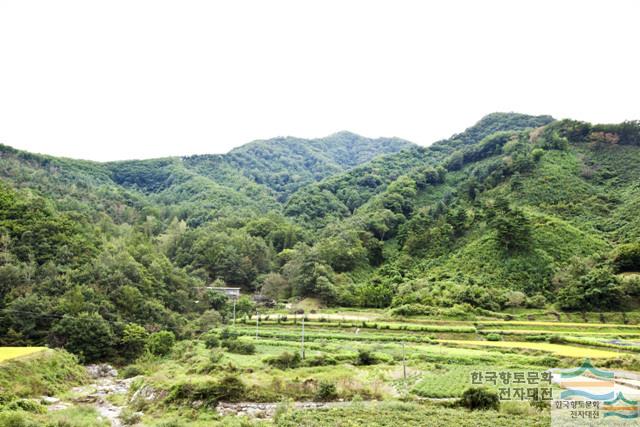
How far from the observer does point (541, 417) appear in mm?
18141

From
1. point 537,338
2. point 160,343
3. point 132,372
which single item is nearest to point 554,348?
point 537,338

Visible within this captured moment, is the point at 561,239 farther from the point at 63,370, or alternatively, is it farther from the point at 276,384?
the point at 63,370

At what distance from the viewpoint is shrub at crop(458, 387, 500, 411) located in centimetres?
2025

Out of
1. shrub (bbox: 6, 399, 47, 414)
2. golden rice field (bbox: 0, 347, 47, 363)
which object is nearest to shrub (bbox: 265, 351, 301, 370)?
shrub (bbox: 6, 399, 47, 414)

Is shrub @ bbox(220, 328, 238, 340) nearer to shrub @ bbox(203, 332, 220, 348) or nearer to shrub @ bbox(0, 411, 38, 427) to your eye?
shrub @ bbox(203, 332, 220, 348)

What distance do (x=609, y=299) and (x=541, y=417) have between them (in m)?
32.1

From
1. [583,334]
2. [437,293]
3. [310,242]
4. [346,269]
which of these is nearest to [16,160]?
[310,242]

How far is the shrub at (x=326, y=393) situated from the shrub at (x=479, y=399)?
272 inches

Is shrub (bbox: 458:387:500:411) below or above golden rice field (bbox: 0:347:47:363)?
above

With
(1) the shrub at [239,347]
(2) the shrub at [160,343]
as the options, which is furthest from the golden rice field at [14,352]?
(1) the shrub at [239,347]

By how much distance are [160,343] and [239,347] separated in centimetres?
886

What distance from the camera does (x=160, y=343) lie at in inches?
1688

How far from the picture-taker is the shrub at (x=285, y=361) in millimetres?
31562

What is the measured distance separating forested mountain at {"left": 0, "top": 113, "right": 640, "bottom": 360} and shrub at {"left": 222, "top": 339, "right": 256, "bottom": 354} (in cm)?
1000
